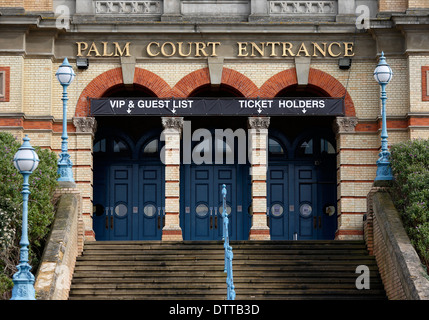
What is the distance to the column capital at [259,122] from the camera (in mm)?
31812

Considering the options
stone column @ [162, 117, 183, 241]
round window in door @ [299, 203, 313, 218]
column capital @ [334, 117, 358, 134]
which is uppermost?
column capital @ [334, 117, 358, 134]

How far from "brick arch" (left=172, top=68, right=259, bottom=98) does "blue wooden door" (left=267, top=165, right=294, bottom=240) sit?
3.10 m

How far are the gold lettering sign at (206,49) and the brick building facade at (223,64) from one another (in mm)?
28

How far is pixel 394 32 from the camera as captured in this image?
31938mm

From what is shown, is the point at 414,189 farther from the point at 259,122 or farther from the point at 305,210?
the point at 305,210

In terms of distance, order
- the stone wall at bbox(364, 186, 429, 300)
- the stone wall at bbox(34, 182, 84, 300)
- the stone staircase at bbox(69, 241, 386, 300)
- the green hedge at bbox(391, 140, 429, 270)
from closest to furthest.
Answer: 1. the stone wall at bbox(364, 186, 429, 300)
2. the stone wall at bbox(34, 182, 84, 300)
3. the stone staircase at bbox(69, 241, 386, 300)
4. the green hedge at bbox(391, 140, 429, 270)

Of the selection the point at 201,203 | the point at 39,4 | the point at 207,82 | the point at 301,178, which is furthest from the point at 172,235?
the point at 39,4

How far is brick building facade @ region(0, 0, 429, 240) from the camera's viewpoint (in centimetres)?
3156

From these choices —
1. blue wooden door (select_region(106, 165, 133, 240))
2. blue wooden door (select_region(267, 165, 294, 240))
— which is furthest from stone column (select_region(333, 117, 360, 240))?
blue wooden door (select_region(106, 165, 133, 240))

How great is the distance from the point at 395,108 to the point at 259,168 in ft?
13.5

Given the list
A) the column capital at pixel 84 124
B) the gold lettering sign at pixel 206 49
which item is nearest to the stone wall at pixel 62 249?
the column capital at pixel 84 124

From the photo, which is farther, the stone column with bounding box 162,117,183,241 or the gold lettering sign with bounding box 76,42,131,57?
the gold lettering sign with bounding box 76,42,131,57

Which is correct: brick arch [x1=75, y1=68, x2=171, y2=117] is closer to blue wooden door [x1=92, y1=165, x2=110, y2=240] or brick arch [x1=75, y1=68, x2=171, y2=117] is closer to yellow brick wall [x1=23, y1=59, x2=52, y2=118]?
yellow brick wall [x1=23, y1=59, x2=52, y2=118]

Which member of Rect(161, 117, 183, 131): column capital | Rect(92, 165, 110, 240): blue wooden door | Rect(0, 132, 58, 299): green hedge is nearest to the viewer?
Rect(0, 132, 58, 299): green hedge
